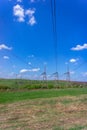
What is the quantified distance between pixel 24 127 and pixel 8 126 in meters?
0.59

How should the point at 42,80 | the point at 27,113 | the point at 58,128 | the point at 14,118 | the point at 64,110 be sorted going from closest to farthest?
the point at 58,128
the point at 14,118
the point at 27,113
the point at 64,110
the point at 42,80

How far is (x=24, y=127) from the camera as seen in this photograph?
25.6 ft

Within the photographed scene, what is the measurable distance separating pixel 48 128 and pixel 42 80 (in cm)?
3333

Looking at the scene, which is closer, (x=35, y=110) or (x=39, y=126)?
(x=39, y=126)

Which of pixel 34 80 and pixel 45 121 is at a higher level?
pixel 34 80

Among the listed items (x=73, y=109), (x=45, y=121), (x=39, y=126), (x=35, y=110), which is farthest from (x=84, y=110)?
(x=39, y=126)

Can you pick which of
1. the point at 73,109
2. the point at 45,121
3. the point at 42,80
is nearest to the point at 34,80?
the point at 42,80

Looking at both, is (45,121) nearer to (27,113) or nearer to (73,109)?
(27,113)

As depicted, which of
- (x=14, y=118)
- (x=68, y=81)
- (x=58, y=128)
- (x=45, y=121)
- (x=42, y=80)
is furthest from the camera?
(x=68, y=81)

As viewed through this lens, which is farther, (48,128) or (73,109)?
(73,109)

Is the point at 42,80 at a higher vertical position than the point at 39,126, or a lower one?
higher

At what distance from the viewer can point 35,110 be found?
11.6 m

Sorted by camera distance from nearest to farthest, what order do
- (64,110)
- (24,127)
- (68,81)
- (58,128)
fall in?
(58,128), (24,127), (64,110), (68,81)

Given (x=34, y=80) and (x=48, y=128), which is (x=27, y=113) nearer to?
(x=48, y=128)
